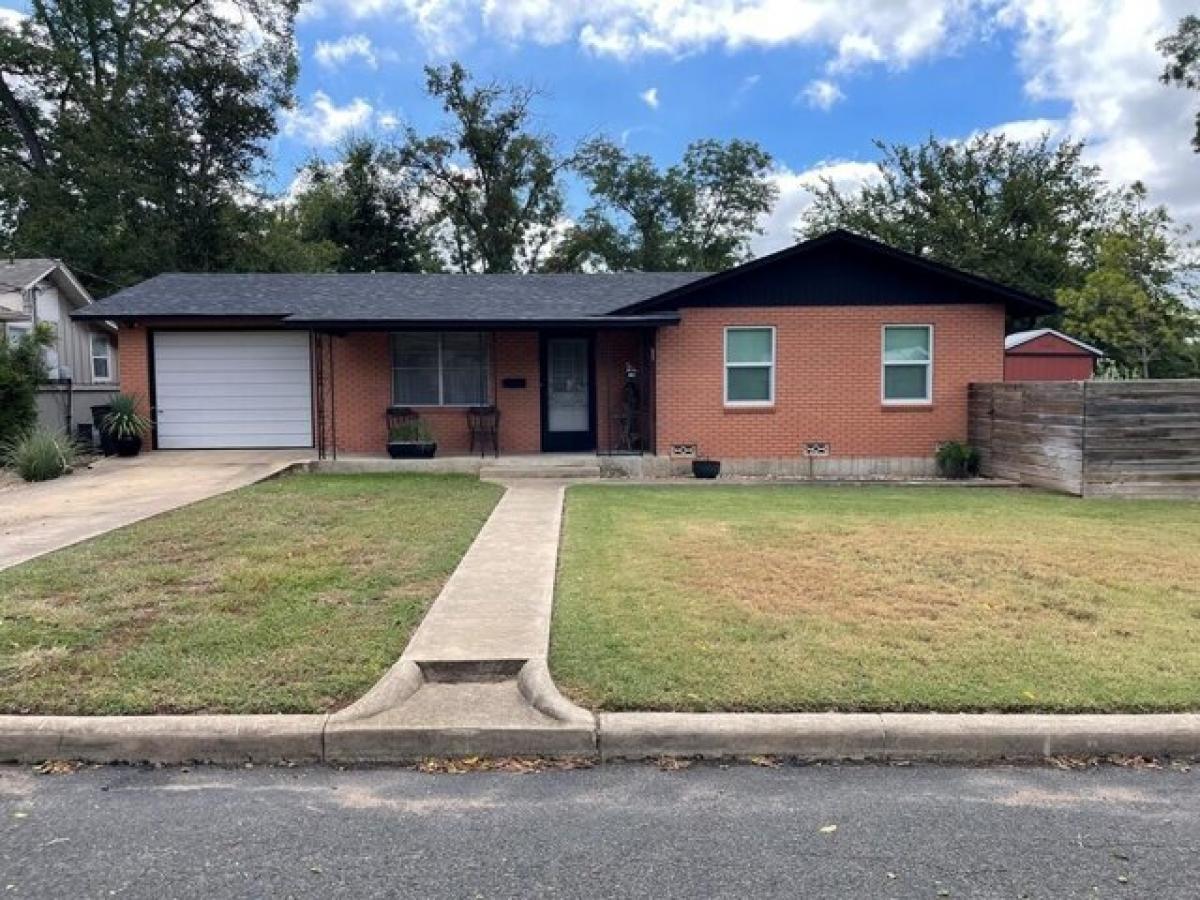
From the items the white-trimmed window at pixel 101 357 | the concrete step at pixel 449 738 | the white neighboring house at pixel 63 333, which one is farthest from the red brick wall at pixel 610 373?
the white-trimmed window at pixel 101 357

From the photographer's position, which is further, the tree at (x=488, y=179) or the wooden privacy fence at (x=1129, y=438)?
the tree at (x=488, y=179)

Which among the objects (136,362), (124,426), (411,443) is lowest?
(411,443)

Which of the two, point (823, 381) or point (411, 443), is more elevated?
point (823, 381)

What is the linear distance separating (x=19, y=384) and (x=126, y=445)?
1.93 m

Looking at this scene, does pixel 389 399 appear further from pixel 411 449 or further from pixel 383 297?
pixel 383 297

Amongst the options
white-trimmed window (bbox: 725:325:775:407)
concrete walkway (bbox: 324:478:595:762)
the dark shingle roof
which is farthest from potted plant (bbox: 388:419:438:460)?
concrete walkway (bbox: 324:478:595:762)

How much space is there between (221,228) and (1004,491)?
25.3 metres

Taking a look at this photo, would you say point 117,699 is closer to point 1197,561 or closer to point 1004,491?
point 1197,561

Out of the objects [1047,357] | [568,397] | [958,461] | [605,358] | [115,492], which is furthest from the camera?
[1047,357]

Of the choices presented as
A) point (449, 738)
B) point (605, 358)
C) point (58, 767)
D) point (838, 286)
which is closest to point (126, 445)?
point (605, 358)

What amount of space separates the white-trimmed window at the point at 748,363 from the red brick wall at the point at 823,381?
0.37ft

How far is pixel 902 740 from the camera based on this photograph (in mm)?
3830

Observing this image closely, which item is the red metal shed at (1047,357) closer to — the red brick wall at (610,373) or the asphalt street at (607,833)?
the red brick wall at (610,373)

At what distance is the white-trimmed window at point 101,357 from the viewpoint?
25.6m
